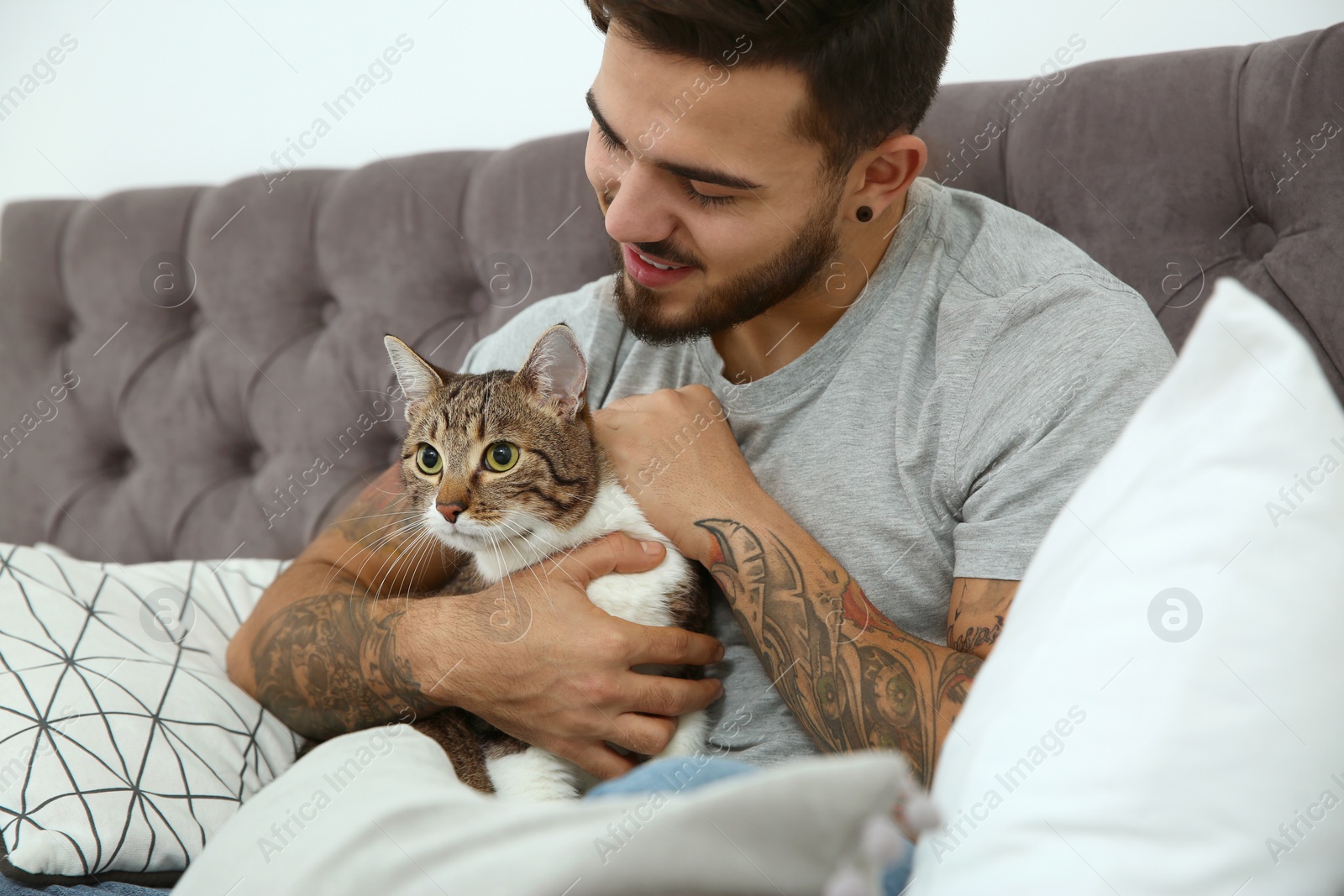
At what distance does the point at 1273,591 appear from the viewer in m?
0.53

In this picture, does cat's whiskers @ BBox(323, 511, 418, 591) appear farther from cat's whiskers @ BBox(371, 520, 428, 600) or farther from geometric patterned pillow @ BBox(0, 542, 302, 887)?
geometric patterned pillow @ BBox(0, 542, 302, 887)

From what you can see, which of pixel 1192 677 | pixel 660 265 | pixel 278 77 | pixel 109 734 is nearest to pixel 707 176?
pixel 660 265

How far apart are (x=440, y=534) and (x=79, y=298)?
1.19m

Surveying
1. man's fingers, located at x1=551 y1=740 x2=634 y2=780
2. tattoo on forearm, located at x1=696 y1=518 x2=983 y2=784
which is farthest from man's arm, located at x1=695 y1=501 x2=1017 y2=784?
man's fingers, located at x1=551 y1=740 x2=634 y2=780

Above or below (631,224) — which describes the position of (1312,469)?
below

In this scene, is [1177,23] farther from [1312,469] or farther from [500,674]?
[500,674]

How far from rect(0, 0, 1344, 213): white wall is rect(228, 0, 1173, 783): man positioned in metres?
0.51

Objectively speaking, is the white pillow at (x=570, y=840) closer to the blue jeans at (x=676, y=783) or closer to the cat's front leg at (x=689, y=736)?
the blue jeans at (x=676, y=783)

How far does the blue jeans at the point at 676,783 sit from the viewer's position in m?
0.60

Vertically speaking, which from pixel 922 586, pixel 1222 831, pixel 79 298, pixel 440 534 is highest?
pixel 79 298

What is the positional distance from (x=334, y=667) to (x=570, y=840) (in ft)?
2.53

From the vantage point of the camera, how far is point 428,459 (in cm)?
116

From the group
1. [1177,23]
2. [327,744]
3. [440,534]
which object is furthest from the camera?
[1177,23]

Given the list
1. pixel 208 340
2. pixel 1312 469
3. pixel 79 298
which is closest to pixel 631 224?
pixel 1312 469
